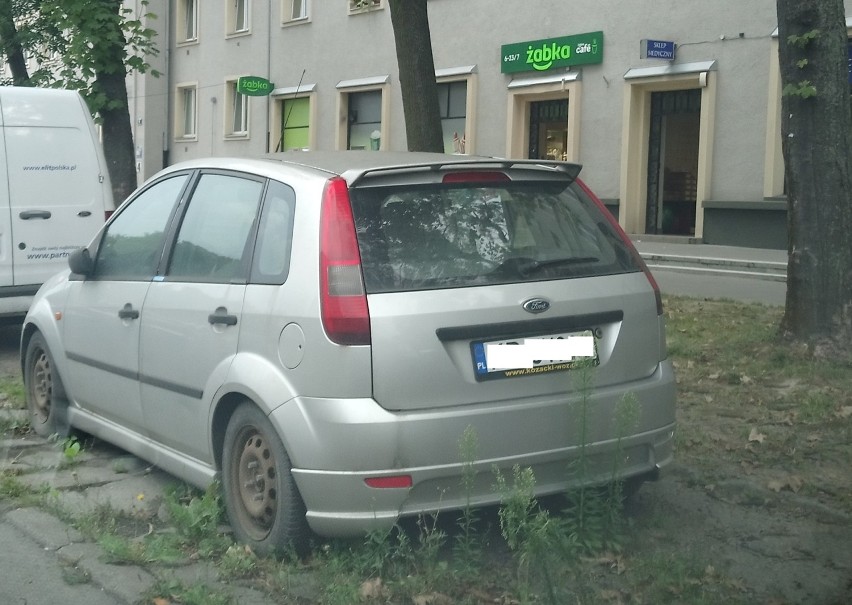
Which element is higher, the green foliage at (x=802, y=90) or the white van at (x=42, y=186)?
the green foliage at (x=802, y=90)

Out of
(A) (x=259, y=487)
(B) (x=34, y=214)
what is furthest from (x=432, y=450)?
(B) (x=34, y=214)

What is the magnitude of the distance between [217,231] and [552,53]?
19.8m

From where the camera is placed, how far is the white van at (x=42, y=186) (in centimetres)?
979

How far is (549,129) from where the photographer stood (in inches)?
988

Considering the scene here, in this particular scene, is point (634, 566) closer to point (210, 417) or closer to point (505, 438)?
point (505, 438)

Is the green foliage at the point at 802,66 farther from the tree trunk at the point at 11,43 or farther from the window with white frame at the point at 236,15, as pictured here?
the window with white frame at the point at 236,15

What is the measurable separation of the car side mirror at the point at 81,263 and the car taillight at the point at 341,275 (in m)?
2.08

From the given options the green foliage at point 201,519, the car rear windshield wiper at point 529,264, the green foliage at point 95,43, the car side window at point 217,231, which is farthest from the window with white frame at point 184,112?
the car rear windshield wiper at point 529,264

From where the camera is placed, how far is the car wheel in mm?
4340

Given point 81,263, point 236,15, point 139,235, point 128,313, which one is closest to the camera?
point 128,313

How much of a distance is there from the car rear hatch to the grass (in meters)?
0.24

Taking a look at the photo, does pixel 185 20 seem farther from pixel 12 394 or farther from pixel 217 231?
pixel 217 231

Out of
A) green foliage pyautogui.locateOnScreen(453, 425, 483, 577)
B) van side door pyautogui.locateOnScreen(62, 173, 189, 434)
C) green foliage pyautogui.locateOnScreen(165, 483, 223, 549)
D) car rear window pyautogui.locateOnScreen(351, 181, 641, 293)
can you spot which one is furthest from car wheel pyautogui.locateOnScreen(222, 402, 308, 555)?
van side door pyautogui.locateOnScreen(62, 173, 189, 434)

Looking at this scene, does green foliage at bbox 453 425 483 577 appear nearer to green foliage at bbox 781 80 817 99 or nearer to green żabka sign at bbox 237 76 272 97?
green foliage at bbox 781 80 817 99
